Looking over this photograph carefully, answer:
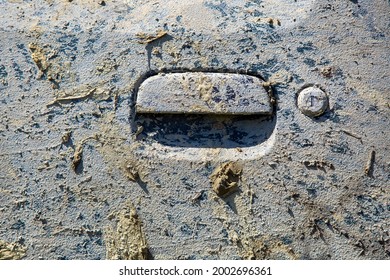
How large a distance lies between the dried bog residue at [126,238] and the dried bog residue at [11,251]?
17cm

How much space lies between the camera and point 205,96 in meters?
1.12

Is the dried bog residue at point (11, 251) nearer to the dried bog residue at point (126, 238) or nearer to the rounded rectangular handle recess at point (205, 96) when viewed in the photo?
the dried bog residue at point (126, 238)

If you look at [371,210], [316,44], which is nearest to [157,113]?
[316,44]

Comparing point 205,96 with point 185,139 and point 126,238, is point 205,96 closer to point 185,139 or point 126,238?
point 185,139

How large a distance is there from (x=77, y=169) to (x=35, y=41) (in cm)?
28

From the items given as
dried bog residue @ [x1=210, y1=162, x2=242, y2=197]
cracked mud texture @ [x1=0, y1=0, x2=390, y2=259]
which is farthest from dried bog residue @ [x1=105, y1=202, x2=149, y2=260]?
dried bog residue @ [x1=210, y1=162, x2=242, y2=197]

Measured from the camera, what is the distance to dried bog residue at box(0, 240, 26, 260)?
3.63ft

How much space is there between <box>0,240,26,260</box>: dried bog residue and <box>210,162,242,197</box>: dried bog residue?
0.39 metres

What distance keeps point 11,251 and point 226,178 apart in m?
0.44

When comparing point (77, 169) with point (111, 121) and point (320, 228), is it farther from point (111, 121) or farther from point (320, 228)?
point (320, 228)

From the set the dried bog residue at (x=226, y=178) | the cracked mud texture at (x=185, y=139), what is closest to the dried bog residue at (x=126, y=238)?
the cracked mud texture at (x=185, y=139)

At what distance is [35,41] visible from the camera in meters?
1.17

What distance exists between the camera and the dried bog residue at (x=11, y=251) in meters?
1.11

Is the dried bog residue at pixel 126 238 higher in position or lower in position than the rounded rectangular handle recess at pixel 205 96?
lower
